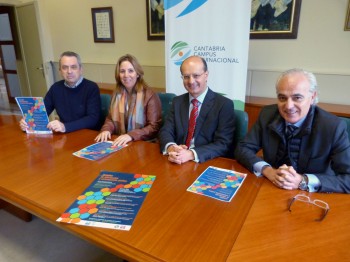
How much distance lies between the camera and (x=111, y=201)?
3.55 feet

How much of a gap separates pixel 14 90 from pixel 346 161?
6991 mm

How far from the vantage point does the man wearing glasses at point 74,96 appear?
2.18 meters

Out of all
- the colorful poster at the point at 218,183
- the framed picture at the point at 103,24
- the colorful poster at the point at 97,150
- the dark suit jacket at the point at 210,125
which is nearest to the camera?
the colorful poster at the point at 218,183

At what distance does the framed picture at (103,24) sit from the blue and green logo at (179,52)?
5.21 feet

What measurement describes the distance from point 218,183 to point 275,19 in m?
2.48

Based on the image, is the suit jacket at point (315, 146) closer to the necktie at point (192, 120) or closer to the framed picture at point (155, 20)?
the necktie at point (192, 120)

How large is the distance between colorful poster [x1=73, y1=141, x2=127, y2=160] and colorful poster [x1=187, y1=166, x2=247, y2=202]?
0.64 metres

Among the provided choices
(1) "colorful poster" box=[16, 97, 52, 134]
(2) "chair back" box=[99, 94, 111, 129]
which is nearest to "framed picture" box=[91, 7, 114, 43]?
(2) "chair back" box=[99, 94, 111, 129]

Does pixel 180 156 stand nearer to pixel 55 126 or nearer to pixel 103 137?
pixel 103 137

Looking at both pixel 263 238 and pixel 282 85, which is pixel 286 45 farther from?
pixel 263 238

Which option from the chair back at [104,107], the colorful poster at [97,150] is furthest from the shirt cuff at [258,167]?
the chair back at [104,107]

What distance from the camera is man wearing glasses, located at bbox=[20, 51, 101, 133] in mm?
2184

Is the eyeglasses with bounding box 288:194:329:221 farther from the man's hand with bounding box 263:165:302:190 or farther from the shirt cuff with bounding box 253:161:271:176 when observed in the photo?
the shirt cuff with bounding box 253:161:271:176

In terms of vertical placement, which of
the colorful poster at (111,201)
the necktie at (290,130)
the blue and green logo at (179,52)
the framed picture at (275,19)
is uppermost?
the framed picture at (275,19)
